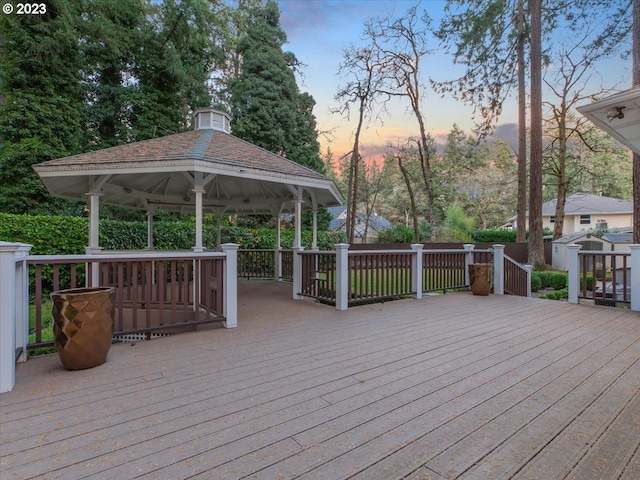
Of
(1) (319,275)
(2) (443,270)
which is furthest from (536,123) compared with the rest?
(1) (319,275)

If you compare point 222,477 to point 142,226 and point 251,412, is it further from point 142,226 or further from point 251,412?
point 142,226

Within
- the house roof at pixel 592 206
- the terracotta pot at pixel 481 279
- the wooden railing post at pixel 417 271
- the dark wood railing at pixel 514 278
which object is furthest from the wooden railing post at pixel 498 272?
the house roof at pixel 592 206

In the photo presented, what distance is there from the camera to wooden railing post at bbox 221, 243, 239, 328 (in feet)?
14.5

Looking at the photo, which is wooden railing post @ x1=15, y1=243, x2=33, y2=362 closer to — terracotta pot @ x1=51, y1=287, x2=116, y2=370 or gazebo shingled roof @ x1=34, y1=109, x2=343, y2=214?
terracotta pot @ x1=51, y1=287, x2=116, y2=370

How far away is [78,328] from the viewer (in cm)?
286

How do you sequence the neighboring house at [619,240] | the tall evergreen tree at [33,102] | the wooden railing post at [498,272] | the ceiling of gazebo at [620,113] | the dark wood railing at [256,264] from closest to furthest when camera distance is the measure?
the ceiling of gazebo at [620,113]
the wooden railing post at [498,272]
the tall evergreen tree at [33,102]
the dark wood railing at [256,264]
the neighboring house at [619,240]

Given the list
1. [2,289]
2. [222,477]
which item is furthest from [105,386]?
[222,477]

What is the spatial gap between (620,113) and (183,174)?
628cm

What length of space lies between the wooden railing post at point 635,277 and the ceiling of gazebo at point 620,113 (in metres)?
1.90

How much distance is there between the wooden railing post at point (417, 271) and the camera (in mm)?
6758

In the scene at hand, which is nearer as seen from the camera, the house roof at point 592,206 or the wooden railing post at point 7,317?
the wooden railing post at point 7,317

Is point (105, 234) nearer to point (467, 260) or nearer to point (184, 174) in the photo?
point (184, 174)

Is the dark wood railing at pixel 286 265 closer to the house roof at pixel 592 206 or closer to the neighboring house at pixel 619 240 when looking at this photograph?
the neighboring house at pixel 619 240

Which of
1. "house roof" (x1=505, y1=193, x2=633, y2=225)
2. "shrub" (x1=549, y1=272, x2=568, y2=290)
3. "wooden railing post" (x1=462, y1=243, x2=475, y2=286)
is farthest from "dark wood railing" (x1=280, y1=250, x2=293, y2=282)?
"house roof" (x1=505, y1=193, x2=633, y2=225)
